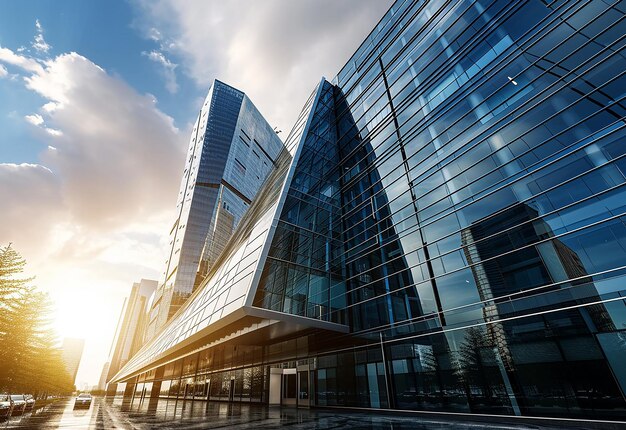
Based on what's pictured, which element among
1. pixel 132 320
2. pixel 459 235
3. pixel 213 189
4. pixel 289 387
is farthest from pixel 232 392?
pixel 132 320

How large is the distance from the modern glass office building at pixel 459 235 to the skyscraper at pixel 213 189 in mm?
61417

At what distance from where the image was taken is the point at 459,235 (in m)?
12.6

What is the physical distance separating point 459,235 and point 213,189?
7927 centimetres

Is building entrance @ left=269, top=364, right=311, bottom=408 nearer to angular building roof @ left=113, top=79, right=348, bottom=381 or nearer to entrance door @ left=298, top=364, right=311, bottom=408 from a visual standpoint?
entrance door @ left=298, top=364, right=311, bottom=408

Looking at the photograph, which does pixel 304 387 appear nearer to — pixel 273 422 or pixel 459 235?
pixel 273 422

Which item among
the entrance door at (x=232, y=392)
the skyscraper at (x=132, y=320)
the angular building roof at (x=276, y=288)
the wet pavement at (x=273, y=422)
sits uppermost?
the skyscraper at (x=132, y=320)

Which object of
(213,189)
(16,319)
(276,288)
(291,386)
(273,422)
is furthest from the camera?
(213,189)

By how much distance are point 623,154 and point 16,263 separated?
33539 millimetres

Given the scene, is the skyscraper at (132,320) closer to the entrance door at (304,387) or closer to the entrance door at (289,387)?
the entrance door at (289,387)

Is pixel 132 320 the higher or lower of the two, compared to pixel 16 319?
higher

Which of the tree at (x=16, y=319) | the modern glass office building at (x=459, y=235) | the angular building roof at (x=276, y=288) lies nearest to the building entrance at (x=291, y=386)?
the modern glass office building at (x=459, y=235)

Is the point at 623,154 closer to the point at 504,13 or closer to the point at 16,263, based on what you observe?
the point at 504,13

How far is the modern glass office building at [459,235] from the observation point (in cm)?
894

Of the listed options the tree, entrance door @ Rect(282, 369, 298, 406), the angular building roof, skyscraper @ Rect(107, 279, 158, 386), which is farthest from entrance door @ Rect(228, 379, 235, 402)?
skyscraper @ Rect(107, 279, 158, 386)
